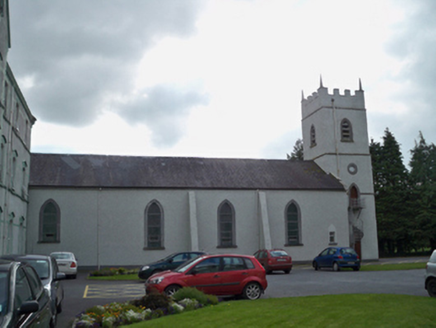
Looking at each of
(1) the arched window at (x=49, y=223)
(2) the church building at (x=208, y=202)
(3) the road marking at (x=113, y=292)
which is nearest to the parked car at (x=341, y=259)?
(2) the church building at (x=208, y=202)

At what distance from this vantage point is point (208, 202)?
106ft

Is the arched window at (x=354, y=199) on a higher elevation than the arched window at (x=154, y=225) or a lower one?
higher

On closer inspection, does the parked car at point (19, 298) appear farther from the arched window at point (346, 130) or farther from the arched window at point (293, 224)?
the arched window at point (346, 130)

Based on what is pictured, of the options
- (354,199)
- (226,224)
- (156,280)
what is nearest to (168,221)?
(226,224)

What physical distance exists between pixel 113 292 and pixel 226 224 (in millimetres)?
16839

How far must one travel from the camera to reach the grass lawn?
8.60 metres

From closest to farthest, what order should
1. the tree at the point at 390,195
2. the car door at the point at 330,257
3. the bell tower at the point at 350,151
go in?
the car door at the point at 330,257, the bell tower at the point at 350,151, the tree at the point at 390,195

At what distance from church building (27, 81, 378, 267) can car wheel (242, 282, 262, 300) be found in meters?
16.6

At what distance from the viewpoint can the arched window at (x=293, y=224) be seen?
110ft

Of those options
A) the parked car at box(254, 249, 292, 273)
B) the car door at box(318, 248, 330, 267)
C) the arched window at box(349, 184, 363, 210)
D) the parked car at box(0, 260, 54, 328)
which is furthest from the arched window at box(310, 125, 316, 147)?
the parked car at box(0, 260, 54, 328)

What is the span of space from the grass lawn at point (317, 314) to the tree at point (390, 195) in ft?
127

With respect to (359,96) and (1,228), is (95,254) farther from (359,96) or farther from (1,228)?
(359,96)

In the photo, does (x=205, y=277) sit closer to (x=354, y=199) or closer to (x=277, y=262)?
(x=277, y=262)

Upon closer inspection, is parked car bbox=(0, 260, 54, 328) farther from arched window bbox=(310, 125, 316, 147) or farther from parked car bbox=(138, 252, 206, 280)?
arched window bbox=(310, 125, 316, 147)
